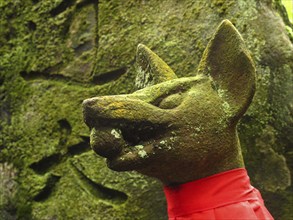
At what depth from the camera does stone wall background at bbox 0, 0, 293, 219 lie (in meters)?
2.01

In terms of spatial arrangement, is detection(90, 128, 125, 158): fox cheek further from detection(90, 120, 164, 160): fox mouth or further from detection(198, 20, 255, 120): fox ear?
detection(198, 20, 255, 120): fox ear

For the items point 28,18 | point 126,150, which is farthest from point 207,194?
point 28,18

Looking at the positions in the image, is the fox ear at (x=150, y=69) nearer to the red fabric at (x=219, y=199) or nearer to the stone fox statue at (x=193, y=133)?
the stone fox statue at (x=193, y=133)

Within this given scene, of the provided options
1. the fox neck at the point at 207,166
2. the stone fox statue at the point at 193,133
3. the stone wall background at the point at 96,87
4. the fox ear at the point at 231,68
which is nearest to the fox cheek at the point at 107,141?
the stone fox statue at the point at 193,133

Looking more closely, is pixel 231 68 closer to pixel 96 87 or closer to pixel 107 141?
pixel 107 141

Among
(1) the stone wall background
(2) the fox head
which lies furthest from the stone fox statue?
(1) the stone wall background

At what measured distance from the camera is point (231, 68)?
1479 millimetres

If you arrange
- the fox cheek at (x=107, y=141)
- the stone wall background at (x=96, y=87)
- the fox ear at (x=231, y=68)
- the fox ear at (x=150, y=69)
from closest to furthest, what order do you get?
the fox cheek at (x=107, y=141), the fox ear at (x=231, y=68), the fox ear at (x=150, y=69), the stone wall background at (x=96, y=87)

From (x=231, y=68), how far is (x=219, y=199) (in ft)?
1.37

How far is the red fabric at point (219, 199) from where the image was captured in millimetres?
1352

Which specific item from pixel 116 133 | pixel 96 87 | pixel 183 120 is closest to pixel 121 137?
pixel 116 133

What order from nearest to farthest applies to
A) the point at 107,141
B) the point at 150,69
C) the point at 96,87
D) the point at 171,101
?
the point at 107,141 < the point at 171,101 < the point at 150,69 < the point at 96,87

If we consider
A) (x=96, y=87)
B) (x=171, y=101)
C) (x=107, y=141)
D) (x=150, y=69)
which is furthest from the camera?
(x=96, y=87)

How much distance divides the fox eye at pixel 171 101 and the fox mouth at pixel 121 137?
0.27 ft
